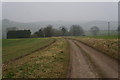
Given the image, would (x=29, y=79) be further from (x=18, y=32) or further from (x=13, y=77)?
(x=18, y=32)

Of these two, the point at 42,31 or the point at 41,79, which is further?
the point at 42,31

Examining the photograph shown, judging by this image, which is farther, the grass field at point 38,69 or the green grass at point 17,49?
the green grass at point 17,49

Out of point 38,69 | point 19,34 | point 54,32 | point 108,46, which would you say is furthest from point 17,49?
point 54,32

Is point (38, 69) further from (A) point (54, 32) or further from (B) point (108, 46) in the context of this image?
(A) point (54, 32)

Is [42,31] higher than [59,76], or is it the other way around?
[42,31]

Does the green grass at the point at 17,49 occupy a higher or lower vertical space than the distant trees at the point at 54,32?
lower

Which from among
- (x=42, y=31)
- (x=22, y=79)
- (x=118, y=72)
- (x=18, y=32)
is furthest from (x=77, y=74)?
(x=42, y=31)

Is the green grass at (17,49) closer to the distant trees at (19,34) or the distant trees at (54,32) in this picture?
the distant trees at (19,34)

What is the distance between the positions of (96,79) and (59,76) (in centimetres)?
291

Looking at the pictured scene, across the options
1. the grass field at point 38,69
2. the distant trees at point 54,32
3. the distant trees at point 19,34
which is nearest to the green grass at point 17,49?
the grass field at point 38,69

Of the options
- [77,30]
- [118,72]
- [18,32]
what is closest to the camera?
[118,72]

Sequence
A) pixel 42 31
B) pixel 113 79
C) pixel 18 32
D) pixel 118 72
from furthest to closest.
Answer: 1. pixel 42 31
2. pixel 18 32
3. pixel 118 72
4. pixel 113 79

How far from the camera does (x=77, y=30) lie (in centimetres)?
18375

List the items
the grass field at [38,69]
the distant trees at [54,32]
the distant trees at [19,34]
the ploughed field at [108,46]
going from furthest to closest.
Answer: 1. the distant trees at [54,32]
2. the distant trees at [19,34]
3. the ploughed field at [108,46]
4. the grass field at [38,69]
